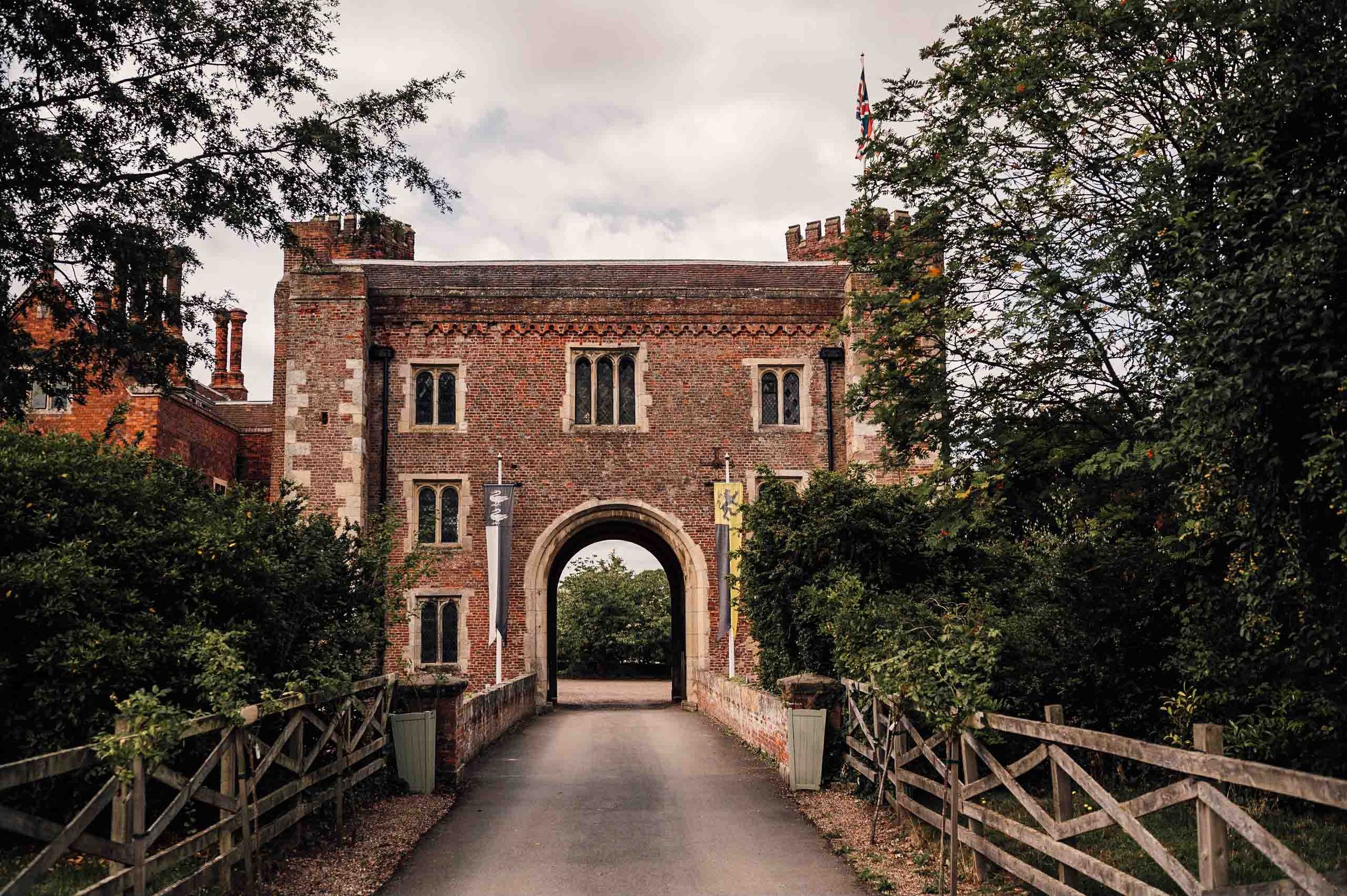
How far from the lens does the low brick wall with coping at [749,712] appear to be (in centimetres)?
1330

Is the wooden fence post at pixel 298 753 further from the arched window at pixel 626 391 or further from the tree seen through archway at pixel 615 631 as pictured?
the tree seen through archway at pixel 615 631

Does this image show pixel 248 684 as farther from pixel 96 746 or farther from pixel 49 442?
pixel 96 746

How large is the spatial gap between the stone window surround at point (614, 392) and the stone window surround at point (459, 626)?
4.19 m

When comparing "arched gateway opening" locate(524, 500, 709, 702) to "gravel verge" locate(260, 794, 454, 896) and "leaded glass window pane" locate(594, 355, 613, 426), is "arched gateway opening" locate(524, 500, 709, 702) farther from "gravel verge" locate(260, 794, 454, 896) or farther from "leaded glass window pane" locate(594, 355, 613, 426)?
"gravel verge" locate(260, 794, 454, 896)

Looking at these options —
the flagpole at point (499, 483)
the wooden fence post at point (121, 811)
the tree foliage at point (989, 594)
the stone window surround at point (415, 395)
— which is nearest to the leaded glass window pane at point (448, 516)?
the flagpole at point (499, 483)

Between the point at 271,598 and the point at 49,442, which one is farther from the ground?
the point at 49,442

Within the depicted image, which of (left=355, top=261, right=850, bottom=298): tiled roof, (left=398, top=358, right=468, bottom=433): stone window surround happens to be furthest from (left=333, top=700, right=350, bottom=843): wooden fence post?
→ (left=355, top=261, right=850, bottom=298): tiled roof

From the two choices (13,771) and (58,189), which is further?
(58,189)

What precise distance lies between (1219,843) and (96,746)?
5.13m

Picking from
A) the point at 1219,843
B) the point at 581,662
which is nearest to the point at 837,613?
the point at 1219,843

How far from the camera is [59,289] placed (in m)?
11.5

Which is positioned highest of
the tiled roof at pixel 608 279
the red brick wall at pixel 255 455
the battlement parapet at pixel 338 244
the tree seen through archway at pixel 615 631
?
the battlement parapet at pixel 338 244

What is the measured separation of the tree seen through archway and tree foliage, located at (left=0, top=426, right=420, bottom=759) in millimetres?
33412

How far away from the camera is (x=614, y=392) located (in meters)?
24.8
